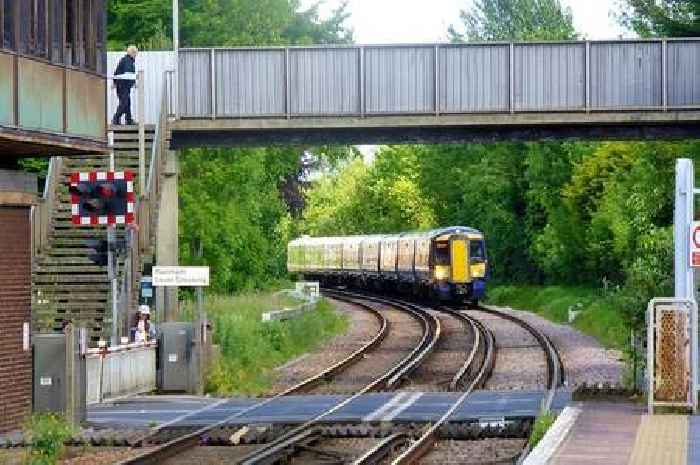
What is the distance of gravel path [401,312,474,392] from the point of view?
34.3 meters

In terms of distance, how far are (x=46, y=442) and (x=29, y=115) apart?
15.8 feet

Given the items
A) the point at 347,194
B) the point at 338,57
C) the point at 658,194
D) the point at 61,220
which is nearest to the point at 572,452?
the point at 61,220

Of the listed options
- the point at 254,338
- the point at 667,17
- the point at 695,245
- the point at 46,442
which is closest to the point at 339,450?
the point at 46,442

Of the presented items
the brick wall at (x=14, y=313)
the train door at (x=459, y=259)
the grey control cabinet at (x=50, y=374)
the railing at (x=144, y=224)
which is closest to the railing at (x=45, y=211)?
the railing at (x=144, y=224)

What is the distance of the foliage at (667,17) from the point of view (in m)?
44.4

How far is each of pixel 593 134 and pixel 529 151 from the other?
123 ft

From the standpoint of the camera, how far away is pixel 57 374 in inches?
973

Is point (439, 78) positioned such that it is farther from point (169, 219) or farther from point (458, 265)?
point (458, 265)

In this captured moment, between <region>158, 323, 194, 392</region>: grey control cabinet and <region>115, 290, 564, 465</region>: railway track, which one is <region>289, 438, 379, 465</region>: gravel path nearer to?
<region>115, 290, 564, 465</region>: railway track

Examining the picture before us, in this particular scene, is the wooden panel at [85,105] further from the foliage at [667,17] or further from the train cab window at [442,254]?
the train cab window at [442,254]

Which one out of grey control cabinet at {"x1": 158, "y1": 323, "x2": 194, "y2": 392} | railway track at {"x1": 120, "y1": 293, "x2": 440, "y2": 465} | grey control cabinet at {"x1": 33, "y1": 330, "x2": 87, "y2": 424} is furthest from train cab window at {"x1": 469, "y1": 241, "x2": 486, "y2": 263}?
grey control cabinet at {"x1": 33, "y1": 330, "x2": 87, "y2": 424}

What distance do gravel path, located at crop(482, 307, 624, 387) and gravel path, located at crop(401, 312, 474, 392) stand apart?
7.01 feet

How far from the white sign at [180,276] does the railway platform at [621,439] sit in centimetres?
899

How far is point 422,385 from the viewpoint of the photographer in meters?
34.2
